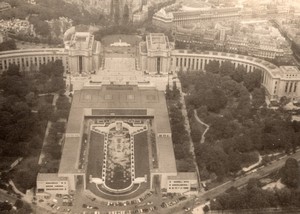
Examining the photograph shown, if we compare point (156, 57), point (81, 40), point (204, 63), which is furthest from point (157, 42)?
point (81, 40)

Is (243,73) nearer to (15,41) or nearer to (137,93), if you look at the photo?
(137,93)

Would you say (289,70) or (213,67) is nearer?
(289,70)

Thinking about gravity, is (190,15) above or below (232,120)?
above

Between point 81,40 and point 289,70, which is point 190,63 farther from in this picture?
point 81,40

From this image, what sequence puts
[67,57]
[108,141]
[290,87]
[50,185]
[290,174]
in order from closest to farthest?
1. [50,185]
2. [290,174]
3. [108,141]
4. [290,87]
5. [67,57]

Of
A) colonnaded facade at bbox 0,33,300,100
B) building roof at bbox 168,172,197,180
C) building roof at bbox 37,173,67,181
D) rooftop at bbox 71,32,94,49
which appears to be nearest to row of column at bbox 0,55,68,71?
colonnaded facade at bbox 0,33,300,100

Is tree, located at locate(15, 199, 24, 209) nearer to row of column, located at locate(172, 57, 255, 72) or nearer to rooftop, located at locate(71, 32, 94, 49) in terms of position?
rooftop, located at locate(71, 32, 94, 49)
